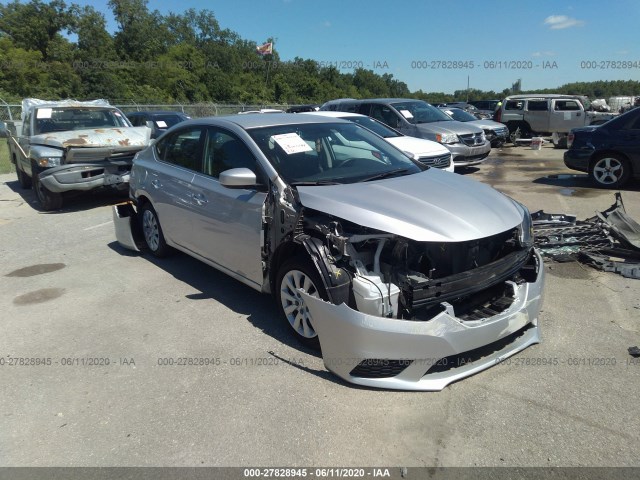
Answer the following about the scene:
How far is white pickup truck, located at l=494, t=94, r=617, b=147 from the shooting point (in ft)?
60.3

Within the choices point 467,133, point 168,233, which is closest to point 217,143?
point 168,233

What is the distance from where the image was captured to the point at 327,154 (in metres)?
4.39

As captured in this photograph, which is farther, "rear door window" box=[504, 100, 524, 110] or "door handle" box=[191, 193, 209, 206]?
"rear door window" box=[504, 100, 524, 110]

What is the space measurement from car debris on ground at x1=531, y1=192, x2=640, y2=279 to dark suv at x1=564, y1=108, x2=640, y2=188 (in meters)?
4.03

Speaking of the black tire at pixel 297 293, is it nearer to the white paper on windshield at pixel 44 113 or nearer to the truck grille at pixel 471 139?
the white paper on windshield at pixel 44 113

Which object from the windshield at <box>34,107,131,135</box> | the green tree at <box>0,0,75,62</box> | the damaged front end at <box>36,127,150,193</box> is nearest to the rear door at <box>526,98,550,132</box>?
the windshield at <box>34,107,131,135</box>

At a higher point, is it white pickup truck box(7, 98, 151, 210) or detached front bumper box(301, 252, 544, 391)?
white pickup truck box(7, 98, 151, 210)

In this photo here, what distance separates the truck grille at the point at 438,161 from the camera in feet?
28.4

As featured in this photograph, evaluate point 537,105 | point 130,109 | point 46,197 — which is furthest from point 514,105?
point 130,109

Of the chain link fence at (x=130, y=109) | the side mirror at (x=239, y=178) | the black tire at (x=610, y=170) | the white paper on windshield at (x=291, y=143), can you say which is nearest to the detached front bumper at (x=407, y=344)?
the side mirror at (x=239, y=178)

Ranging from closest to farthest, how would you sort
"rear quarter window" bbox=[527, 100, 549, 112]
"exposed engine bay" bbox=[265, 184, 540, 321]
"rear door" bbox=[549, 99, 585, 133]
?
"exposed engine bay" bbox=[265, 184, 540, 321] < "rear door" bbox=[549, 99, 585, 133] < "rear quarter window" bbox=[527, 100, 549, 112]

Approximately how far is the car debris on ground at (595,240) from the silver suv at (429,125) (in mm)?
5583

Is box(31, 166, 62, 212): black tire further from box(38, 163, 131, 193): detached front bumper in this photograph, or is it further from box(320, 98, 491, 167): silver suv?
box(320, 98, 491, 167): silver suv

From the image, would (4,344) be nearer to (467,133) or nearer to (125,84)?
(467,133)
